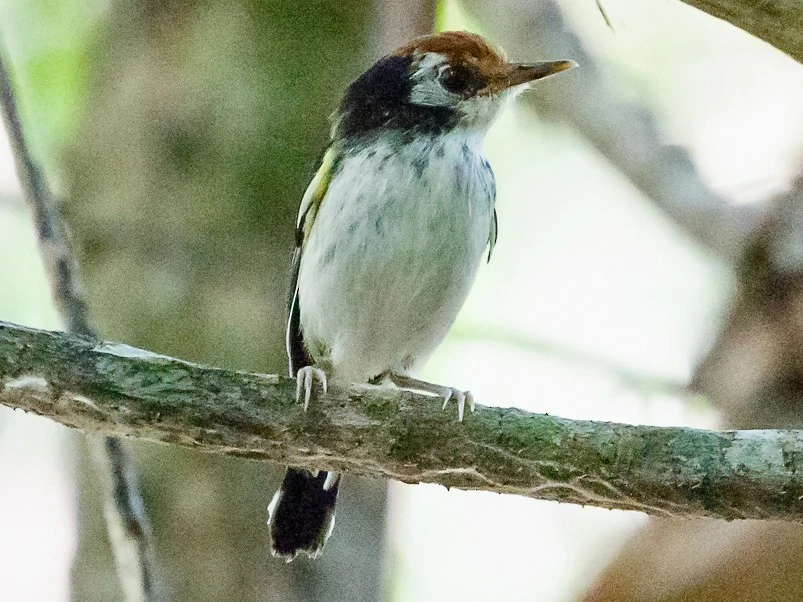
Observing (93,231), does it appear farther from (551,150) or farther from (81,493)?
(551,150)

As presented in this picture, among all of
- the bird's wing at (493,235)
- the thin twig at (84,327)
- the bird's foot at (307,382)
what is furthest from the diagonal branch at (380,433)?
the bird's wing at (493,235)

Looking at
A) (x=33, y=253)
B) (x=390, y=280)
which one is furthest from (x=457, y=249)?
(x=33, y=253)

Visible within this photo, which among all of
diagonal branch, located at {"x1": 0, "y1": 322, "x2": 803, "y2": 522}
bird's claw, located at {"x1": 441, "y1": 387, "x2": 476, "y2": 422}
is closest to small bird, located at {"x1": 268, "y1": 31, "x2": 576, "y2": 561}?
bird's claw, located at {"x1": 441, "y1": 387, "x2": 476, "y2": 422}

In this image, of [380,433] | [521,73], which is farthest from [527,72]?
[380,433]

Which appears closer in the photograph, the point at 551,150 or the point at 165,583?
the point at 165,583

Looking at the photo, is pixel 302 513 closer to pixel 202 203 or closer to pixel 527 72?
pixel 202 203

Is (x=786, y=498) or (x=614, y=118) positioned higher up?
(x=614, y=118)

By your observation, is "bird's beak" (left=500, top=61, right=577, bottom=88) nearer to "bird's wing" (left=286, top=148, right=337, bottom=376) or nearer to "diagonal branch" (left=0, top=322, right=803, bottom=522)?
"bird's wing" (left=286, top=148, right=337, bottom=376)
